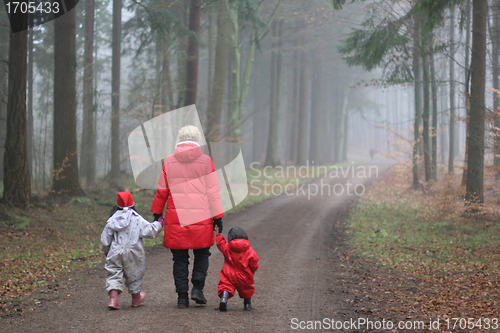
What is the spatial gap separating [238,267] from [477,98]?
30.0 ft

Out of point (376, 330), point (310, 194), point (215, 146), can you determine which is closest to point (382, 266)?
point (376, 330)

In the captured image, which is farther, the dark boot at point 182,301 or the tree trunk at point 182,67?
the tree trunk at point 182,67

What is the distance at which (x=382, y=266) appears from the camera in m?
7.70

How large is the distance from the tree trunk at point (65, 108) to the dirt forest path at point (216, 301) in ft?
17.1

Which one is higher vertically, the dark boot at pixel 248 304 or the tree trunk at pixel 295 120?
the tree trunk at pixel 295 120

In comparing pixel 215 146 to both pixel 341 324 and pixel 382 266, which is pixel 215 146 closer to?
pixel 382 266

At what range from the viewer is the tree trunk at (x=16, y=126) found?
9305 mm

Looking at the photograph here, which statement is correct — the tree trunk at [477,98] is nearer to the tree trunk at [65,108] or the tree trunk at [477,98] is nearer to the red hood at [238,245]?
the red hood at [238,245]

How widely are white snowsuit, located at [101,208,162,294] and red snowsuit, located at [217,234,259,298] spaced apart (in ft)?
3.10

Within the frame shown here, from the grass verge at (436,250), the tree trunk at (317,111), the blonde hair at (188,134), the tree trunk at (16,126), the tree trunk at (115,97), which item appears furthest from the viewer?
the tree trunk at (317,111)

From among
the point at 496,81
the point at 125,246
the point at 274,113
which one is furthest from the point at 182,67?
the point at 125,246

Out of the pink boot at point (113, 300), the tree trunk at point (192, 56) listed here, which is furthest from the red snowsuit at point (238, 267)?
the tree trunk at point (192, 56)

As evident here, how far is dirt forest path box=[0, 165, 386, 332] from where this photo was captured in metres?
4.20

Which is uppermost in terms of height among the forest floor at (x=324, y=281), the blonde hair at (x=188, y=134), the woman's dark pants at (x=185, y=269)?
the blonde hair at (x=188, y=134)
